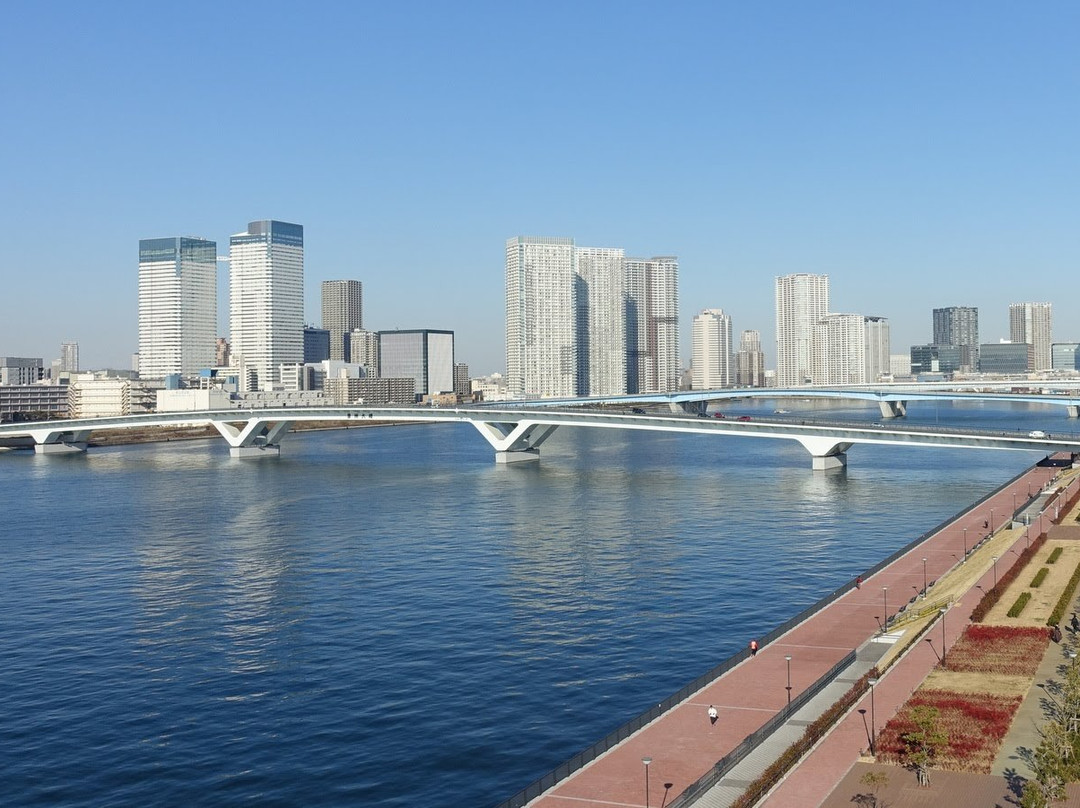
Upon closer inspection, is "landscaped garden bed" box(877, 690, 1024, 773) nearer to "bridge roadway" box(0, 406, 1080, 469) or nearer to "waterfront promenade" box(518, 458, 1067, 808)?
"waterfront promenade" box(518, 458, 1067, 808)

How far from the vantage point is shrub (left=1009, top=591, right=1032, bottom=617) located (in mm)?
49406

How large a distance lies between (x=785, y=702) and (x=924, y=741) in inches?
286

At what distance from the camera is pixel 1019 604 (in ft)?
166

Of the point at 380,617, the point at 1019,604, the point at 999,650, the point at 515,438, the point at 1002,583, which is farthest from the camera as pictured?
the point at 515,438

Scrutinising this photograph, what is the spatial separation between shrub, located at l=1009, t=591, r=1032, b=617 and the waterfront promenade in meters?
1.97

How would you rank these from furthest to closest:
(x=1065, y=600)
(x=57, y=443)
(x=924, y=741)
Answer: (x=57, y=443), (x=1065, y=600), (x=924, y=741)

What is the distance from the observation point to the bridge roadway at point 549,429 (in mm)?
121562

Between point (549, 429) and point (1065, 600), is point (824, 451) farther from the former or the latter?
point (1065, 600)

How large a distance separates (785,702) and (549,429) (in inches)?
4823

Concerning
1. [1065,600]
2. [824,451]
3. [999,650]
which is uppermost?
[824,451]

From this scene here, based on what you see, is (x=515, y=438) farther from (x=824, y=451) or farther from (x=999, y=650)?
(x=999, y=650)

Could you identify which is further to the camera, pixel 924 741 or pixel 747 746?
pixel 747 746

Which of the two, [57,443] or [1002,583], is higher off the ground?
[57,443]

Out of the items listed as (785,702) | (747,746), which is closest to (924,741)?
(747,746)
